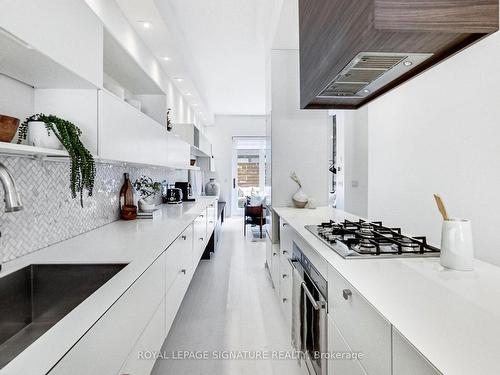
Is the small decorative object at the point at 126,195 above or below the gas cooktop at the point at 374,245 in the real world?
above

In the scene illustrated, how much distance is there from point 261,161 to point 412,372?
823 centimetres

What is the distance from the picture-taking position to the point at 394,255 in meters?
1.29

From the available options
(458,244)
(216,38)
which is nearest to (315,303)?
(458,244)

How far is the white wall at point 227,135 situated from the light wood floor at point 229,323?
4.76 metres

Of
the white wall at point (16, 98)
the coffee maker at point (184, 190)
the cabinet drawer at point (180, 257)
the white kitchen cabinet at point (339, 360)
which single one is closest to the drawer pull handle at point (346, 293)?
the white kitchen cabinet at point (339, 360)

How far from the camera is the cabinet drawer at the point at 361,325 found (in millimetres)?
812

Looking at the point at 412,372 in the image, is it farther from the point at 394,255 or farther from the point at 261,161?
the point at 261,161

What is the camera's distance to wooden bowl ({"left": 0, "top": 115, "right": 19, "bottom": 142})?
3.37 ft

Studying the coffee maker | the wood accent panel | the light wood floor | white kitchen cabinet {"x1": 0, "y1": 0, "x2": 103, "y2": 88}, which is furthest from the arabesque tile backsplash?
the coffee maker

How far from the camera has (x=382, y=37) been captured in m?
1.11

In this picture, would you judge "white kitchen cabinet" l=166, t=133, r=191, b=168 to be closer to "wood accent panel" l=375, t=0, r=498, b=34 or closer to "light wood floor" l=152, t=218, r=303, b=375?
"light wood floor" l=152, t=218, r=303, b=375

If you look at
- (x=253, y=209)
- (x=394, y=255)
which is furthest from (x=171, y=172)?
(x=394, y=255)

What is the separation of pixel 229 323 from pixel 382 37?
2.26m

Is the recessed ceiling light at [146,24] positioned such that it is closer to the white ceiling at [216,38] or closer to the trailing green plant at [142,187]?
the white ceiling at [216,38]
